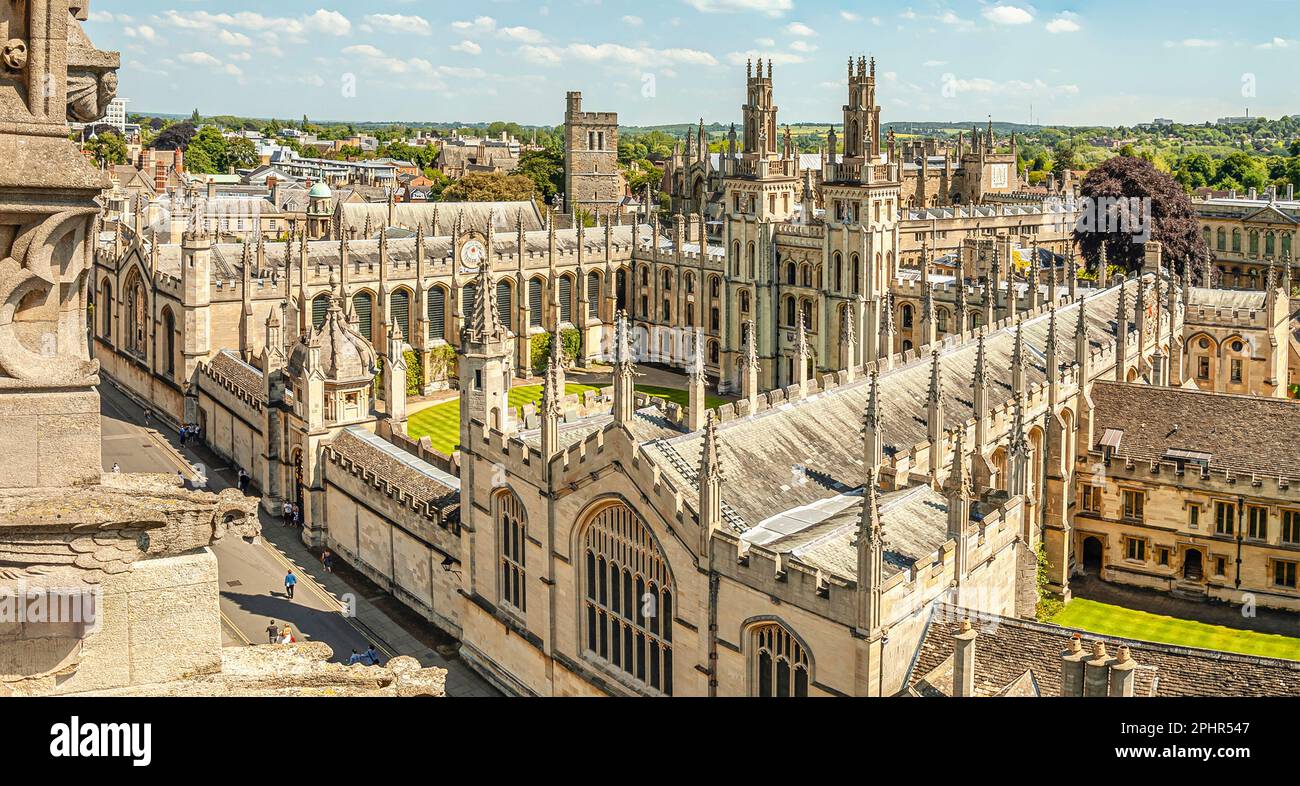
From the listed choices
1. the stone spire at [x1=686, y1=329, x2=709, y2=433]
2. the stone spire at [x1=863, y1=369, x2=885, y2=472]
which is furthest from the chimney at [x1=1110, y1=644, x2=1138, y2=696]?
the stone spire at [x1=686, y1=329, x2=709, y2=433]

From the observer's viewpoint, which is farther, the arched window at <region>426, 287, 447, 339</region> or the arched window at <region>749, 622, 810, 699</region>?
the arched window at <region>426, 287, 447, 339</region>

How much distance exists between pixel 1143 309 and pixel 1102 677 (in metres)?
32.3

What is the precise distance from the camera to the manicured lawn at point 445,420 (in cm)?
5486

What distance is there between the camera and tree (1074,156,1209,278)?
77625mm

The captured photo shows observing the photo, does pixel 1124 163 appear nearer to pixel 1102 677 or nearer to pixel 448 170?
pixel 1102 677

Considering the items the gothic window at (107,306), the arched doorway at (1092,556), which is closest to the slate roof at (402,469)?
the arched doorway at (1092,556)

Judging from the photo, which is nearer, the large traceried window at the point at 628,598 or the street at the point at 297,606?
the large traceried window at the point at 628,598

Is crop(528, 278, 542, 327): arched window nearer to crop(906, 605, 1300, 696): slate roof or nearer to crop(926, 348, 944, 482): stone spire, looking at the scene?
crop(926, 348, 944, 482): stone spire

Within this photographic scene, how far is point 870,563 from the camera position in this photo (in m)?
20.4

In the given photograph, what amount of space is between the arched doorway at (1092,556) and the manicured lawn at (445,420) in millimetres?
22447

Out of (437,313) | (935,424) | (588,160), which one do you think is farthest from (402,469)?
(588,160)

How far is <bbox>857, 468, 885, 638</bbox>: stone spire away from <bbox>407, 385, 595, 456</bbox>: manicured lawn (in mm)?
32730

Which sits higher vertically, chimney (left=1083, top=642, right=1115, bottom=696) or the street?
chimney (left=1083, top=642, right=1115, bottom=696)

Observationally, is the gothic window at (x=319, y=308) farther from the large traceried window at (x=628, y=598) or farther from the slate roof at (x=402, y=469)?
the large traceried window at (x=628, y=598)
